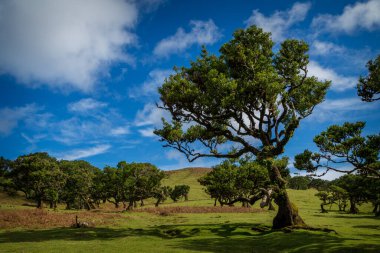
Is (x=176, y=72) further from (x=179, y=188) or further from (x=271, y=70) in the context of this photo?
(x=179, y=188)

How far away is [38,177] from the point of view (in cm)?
8394

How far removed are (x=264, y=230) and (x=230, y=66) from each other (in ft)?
55.8

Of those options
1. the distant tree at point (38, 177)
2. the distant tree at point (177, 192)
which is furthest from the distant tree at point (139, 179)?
the distant tree at point (177, 192)

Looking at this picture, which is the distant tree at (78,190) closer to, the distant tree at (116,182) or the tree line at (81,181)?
the tree line at (81,181)

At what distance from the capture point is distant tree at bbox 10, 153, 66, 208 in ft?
275

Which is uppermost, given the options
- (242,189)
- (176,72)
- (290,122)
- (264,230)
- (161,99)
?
(176,72)

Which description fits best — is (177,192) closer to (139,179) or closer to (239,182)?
(139,179)

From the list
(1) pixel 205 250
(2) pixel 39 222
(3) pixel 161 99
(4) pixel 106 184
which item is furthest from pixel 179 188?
(1) pixel 205 250

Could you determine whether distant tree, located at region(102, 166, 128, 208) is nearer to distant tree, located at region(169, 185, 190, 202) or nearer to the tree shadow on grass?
distant tree, located at region(169, 185, 190, 202)

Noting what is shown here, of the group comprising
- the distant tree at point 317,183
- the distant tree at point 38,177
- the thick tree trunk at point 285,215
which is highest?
the distant tree at point 38,177

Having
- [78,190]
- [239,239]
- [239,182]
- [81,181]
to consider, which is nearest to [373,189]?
[239,182]

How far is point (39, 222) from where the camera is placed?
41.2m

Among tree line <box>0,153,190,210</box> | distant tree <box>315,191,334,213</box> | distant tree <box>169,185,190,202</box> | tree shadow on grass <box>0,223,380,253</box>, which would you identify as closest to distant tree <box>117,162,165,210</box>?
tree line <box>0,153,190,210</box>

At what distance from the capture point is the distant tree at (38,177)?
83688 millimetres
